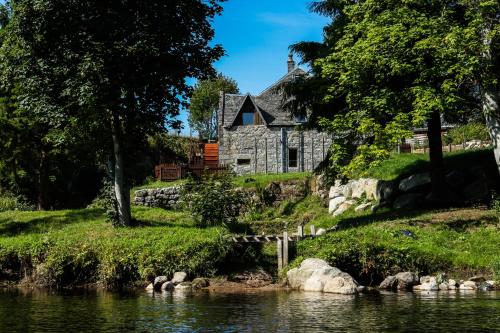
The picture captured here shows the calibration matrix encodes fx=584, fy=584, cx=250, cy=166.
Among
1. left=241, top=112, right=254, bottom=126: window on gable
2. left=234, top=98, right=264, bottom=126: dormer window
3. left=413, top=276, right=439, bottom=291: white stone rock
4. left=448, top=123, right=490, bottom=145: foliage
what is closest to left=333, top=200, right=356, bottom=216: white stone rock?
left=413, top=276, right=439, bottom=291: white stone rock

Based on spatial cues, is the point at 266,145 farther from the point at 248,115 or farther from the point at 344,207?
the point at 344,207

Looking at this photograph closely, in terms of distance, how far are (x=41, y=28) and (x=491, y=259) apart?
1863 centimetres

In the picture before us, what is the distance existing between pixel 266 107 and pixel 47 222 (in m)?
27.1

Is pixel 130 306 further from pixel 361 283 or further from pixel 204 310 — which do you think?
pixel 361 283

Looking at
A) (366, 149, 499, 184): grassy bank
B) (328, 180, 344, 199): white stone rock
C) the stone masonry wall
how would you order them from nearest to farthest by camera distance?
(366, 149, 499, 184): grassy bank
(328, 180, 344, 199): white stone rock
the stone masonry wall

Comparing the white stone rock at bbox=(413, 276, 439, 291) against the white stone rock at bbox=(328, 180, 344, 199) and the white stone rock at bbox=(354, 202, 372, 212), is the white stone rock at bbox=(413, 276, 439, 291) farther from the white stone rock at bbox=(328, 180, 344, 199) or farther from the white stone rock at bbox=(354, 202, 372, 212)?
the white stone rock at bbox=(328, 180, 344, 199)

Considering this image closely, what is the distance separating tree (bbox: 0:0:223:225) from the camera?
75.5ft

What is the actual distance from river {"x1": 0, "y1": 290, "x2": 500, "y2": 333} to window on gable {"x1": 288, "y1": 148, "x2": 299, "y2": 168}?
32.8 m

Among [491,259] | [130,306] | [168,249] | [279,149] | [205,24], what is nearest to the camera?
[130,306]

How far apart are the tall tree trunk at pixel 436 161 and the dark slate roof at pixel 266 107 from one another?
2466 centimetres

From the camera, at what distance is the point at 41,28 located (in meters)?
23.0

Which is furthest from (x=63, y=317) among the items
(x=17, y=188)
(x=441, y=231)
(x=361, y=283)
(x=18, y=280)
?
(x=17, y=188)

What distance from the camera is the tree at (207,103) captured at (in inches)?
3287

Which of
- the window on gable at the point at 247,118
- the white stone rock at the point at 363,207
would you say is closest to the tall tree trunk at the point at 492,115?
the white stone rock at the point at 363,207
